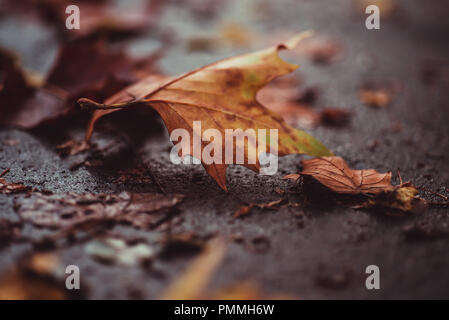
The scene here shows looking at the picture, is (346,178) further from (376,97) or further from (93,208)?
(376,97)

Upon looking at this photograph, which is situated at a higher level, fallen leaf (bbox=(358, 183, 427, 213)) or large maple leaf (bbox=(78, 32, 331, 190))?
large maple leaf (bbox=(78, 32, 331, 190))

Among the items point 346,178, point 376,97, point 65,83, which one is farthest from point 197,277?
point 376,97

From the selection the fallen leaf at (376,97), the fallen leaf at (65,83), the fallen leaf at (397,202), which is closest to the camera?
the fallen leaf at (397,202)

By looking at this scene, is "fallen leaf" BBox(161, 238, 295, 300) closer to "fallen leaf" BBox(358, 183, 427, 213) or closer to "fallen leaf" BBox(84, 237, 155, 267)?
"fallen leaf" BBox(84, 237, 155, 267)

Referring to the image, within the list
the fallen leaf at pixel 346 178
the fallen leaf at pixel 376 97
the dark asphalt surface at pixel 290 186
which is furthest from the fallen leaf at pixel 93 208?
the fallen leaf at pixel 376 97

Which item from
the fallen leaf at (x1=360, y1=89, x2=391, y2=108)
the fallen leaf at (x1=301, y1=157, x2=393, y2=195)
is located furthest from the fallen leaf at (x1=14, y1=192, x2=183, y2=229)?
the fallen leaf at (x1=360, y1=89, x2=391, y2=108)

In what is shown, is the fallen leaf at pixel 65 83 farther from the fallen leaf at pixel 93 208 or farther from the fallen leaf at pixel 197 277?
the fallen leaf at pixel 197 277
